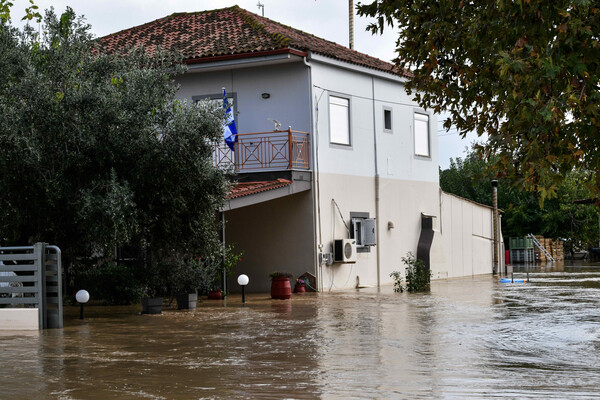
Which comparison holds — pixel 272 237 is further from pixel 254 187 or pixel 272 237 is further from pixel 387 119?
pixel 387 119

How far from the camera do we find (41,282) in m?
15.6

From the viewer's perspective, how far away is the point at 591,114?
930 centimetres

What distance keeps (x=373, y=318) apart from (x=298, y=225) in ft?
30.3

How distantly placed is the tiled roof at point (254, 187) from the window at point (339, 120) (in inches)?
113

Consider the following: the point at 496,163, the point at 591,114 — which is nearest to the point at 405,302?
the point at 496,163

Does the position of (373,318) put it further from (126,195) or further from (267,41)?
(267,41)

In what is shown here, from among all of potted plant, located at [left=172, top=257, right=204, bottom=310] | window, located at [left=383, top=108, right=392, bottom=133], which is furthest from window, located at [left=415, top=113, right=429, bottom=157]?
potted plant, located at [left=172, top=257, right=204, bottom=310]

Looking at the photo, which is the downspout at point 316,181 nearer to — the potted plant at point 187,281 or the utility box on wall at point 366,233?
the utility box on wall at point 366,233

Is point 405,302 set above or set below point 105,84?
below

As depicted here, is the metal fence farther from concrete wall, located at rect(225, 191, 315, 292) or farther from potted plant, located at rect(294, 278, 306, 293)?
concrete wall, located at rect(225, 191, 315, 292)

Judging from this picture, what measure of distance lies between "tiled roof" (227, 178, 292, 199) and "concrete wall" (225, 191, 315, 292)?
1.68 metres

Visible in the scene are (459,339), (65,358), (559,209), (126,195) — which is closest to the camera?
(65,358)

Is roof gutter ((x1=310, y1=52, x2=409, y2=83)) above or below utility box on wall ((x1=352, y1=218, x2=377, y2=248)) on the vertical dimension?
above

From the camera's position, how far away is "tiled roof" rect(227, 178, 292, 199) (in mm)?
22422
